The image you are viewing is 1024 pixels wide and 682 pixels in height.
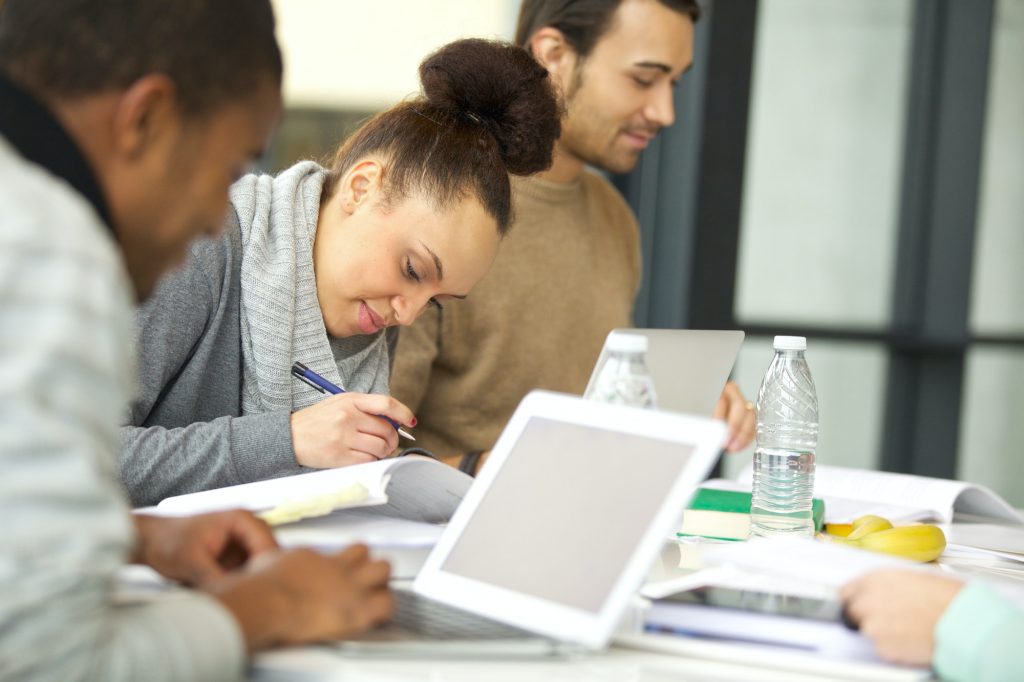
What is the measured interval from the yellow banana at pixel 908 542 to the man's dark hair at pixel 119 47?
94 cm

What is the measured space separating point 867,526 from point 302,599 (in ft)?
2.89

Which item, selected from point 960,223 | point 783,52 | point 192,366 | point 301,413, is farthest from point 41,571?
point 960,223

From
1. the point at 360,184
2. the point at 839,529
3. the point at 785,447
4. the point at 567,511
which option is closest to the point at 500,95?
the point at 360,184

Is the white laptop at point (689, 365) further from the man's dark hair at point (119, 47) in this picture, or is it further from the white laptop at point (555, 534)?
the man's dark hair at point (119, 47)

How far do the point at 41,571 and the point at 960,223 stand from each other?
3.81 metres

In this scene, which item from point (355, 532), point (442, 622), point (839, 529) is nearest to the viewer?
point (442, 622)

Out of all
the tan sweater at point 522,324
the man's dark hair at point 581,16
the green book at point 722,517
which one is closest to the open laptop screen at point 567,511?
the green book at point 722,517

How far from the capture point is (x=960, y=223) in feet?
13.1

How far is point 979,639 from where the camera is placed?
0.88m

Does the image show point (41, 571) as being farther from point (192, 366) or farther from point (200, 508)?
point (192, 366)

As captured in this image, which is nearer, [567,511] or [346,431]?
[567,511]

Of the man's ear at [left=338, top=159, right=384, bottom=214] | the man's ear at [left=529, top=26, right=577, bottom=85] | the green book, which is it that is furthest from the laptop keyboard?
the man's ear at [left=529, top=26, right=577, bottom=85]

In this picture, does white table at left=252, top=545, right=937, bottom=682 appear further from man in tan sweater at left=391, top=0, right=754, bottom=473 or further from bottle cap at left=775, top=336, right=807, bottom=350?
man in tan sweater at left=391, top=0, right=754, bottom=473

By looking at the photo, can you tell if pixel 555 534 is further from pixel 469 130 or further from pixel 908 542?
pixel 469 130
